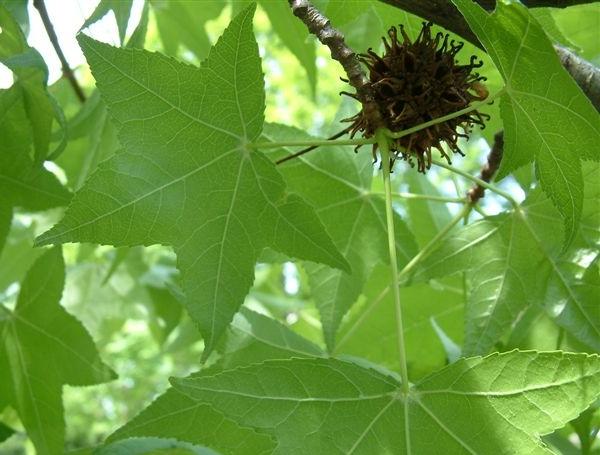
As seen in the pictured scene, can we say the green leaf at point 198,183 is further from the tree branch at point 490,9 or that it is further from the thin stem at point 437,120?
the tree branch at point 490,9

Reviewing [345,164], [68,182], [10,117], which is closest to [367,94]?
[345,164]

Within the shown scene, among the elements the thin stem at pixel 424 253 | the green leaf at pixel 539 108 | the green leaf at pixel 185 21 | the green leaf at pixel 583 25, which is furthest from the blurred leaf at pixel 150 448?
the green leaf at pixel 583 25

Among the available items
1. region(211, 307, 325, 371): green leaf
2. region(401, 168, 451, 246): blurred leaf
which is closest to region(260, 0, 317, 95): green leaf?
region(401, 168, 451, 246): blurred leaf

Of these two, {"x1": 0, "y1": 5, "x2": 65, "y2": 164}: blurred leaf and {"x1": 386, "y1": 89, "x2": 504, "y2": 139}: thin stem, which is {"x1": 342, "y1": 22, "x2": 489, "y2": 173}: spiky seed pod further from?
{"x1": 0, "y1": 5, "x2": 65, "y2": 164}: blurred leaf

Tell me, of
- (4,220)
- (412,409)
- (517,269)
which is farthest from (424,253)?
(4,220)

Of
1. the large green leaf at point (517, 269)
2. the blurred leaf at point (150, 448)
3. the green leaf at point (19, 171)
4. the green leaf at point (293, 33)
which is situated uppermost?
the green leaf at point (293, 33)

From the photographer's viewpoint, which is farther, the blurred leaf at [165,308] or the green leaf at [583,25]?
the blurred leaf at [165,308]
